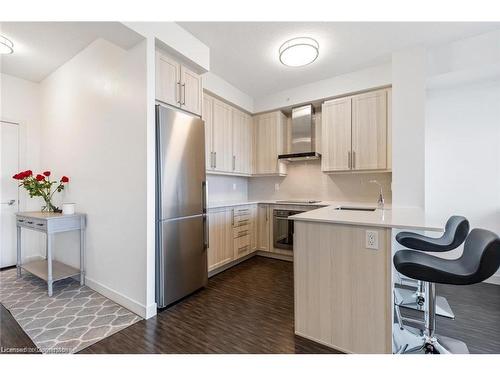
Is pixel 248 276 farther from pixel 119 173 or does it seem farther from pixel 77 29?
pixel 77 29

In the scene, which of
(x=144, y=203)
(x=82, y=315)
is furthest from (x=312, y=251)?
(x=82, y=315)

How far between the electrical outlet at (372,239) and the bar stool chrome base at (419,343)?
73cm

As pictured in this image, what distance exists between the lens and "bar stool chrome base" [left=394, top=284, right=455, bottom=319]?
2.11 m

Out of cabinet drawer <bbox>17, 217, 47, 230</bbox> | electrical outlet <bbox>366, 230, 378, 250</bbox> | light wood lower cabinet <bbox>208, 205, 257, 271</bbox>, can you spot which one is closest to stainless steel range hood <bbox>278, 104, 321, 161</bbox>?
light wood lower cabinet <bbox>208, 205, 257, 271</bbox>

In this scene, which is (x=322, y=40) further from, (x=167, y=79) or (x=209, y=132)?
(x=209, y=132)

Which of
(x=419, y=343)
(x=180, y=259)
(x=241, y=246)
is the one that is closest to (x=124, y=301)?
(x=180, y=259)

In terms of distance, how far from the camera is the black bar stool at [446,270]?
4.00 ft

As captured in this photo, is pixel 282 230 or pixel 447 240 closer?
pixel 447 240

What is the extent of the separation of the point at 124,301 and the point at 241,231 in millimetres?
1771

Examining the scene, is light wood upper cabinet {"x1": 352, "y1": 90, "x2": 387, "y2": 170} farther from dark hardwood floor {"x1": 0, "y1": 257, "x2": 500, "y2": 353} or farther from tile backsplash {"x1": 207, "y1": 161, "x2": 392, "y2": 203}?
dark hardwood floor {"x1": 0, "y1": 257, "x2": 500, "y2": 353}

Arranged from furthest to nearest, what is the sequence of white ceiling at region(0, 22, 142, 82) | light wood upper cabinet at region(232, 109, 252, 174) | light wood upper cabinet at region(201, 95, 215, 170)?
light wood upper cabinet at region(232, 109, 252, 174) → light wood upper cabinet at region(201, 95, 215, 170) → white ceiling at region(0, 22, 142, 82)

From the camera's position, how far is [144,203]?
2.04 metres

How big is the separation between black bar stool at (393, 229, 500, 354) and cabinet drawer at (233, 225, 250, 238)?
7.17ft

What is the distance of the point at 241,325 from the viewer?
1936 millimetres
